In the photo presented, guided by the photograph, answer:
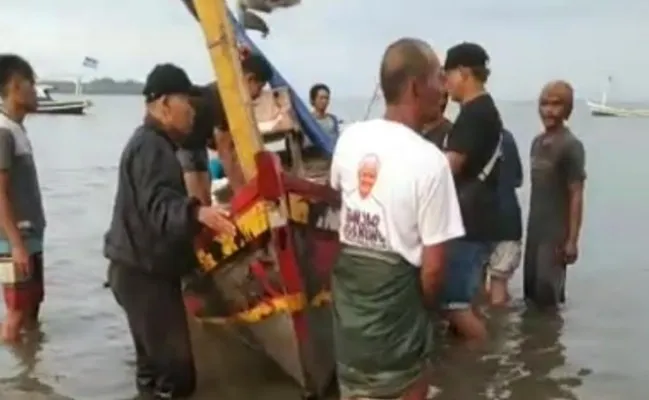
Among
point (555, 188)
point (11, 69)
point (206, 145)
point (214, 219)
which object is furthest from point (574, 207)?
point (11, 69)

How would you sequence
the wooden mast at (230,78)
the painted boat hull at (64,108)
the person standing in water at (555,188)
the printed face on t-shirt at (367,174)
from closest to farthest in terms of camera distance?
1. the printed face on t-shirt at (367,174)
2. the wooden mast at (230,78)
3. the person standing in water at (555,188)
4. the painted boat hull at (64,108)

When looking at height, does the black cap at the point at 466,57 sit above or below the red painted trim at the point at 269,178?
above

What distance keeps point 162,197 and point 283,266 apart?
0.83 m

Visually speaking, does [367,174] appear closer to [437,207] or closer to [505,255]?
[437,207]

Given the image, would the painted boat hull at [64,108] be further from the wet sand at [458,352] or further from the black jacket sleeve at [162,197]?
the black jacket sleeve at [162,197]

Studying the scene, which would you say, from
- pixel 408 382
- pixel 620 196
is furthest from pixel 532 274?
pixel 620 196

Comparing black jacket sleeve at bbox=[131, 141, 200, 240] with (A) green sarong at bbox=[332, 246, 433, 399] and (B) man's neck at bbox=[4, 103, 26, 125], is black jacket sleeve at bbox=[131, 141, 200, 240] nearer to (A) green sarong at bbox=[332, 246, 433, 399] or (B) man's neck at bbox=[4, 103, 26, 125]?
(A) green sarong at bbox=[332, 246, 433, 399]

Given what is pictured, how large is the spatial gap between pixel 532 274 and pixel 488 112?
268cm

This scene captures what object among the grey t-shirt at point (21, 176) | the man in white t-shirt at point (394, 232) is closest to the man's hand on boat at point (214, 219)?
the man in white t-shirt at point (394, 232)

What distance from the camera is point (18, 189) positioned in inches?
311

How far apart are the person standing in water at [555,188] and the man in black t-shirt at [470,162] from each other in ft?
4.29

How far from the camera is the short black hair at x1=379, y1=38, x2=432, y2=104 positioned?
4.60 m

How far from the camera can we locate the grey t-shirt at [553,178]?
29.7ft

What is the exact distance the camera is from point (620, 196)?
84.6ft
